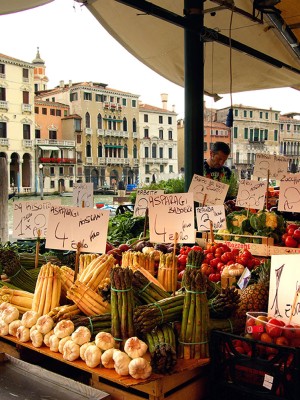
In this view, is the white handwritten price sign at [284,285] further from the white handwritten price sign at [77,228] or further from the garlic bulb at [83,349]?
the white handwritten price sign at [77,228]

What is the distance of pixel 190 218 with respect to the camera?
2.60 metres

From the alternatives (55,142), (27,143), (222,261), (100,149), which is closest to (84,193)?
(222,261)

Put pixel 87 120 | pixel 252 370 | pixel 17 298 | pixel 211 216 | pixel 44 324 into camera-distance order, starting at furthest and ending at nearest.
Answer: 1. pixel 87 120
2. pixel 211 216
3. pixel 17 298
4. pixel 44 324
5. pixel 252 370

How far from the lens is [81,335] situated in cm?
178

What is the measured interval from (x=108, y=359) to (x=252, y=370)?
0.52 m

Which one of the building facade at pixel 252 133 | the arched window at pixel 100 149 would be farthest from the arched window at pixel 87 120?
the building facade at pixel 252 133

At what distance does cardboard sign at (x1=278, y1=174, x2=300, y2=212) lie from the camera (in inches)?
143

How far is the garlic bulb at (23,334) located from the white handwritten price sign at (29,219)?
0.84 m

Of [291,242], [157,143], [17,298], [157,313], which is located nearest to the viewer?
[157,313]

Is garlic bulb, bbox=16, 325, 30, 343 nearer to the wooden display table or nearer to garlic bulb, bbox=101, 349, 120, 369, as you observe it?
the wooden display table

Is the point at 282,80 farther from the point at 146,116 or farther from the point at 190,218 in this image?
the point at 146,116

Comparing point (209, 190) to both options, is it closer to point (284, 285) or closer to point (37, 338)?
point (284, 285)

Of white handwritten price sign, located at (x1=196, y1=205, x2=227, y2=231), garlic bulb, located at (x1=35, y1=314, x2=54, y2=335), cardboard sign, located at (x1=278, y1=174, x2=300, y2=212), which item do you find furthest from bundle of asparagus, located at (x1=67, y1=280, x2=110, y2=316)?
cardboard sign, located at (x1=278, y1=174, x2=300, y2=212)

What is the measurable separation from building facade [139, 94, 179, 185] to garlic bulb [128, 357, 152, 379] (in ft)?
188
